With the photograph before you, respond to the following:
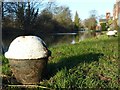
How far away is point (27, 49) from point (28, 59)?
23 cm

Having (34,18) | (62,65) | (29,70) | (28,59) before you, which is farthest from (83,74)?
(34,18)

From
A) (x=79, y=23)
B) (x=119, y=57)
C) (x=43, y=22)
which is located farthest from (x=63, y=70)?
(x=79, y=23)

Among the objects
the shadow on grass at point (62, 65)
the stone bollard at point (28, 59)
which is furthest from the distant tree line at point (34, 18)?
the stone bollard at point (28, 59)

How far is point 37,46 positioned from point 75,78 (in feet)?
3.71

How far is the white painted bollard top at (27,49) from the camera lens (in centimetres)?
693

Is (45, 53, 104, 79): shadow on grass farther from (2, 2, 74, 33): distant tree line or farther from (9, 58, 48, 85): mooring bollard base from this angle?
(2, 2, 74, 33): distant tree line

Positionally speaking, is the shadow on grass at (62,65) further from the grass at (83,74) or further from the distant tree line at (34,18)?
the distant tree line at (34,18)

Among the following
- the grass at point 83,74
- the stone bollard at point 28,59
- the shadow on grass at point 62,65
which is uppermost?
the stone bollard at point 28,59

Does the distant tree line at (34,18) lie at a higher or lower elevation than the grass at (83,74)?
higher

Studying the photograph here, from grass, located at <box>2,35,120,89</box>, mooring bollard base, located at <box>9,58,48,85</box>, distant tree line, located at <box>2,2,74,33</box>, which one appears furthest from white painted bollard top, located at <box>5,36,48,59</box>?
distant tree line, located at <box>2,2,74,33</box>

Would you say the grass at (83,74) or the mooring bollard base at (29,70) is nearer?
the grass at (83,74)

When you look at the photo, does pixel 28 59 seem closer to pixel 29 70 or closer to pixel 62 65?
pixel 29 70

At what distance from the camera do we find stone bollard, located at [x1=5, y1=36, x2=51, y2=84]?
694cm

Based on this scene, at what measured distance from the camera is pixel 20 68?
701 cm
